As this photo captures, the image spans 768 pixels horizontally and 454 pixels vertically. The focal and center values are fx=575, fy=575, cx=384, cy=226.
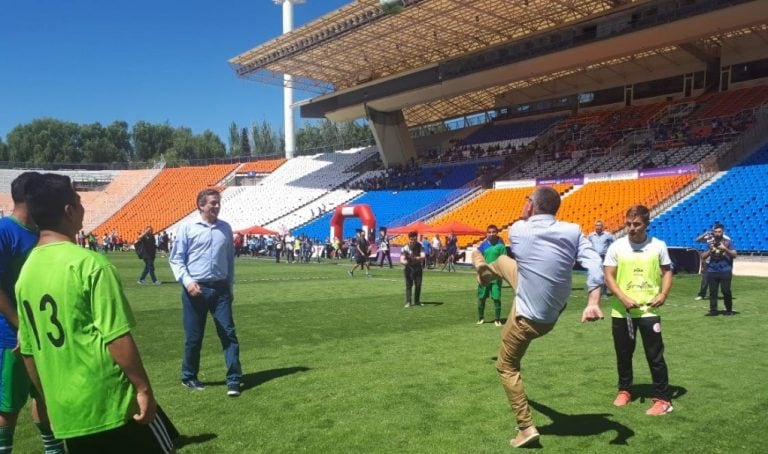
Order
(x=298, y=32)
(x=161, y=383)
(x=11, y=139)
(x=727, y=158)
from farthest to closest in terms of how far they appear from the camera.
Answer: (x=11, y=139) → (x=298, y=32) → (x=727, y=158) → (x=161, y=383)

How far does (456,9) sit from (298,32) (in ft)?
32.6

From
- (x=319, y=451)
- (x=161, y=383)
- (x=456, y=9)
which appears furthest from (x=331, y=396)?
(x=456, y=9)

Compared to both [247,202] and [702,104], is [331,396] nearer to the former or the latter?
[702,104]

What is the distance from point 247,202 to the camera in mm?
51469

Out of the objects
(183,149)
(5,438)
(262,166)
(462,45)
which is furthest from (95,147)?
(5,438)

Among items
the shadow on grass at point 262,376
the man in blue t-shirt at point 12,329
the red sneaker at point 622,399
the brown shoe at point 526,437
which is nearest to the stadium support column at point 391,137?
the shadow on grass at point 262,376

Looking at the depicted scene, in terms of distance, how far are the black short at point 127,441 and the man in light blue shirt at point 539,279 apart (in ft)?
8.79

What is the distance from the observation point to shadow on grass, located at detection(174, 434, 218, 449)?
459cm

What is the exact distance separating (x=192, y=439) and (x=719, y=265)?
9.95 m

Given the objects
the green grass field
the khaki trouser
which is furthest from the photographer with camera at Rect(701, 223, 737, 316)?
the khaki trouser

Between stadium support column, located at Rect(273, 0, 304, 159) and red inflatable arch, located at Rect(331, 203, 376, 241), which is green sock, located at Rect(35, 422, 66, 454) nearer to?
red inflatable arch, located at Rect(331, 203, 376, 241)

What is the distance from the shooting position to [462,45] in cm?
3541

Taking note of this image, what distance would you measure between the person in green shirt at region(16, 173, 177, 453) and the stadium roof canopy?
2740cm

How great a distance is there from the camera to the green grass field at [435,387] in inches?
182
